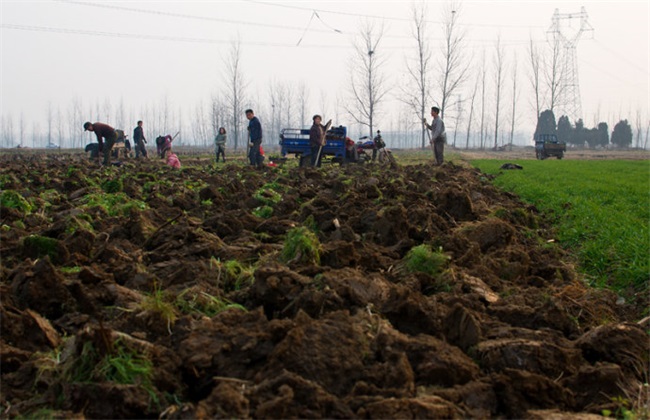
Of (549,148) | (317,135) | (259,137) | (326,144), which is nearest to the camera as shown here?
(259,137)

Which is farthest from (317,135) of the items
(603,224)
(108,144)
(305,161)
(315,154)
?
(603,224)

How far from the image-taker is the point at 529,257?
6.22 meters

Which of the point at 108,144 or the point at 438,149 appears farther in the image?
the point at 438,149

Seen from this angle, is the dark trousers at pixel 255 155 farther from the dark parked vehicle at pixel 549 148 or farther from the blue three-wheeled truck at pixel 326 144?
the dark parked vehicle at pixel 549 148

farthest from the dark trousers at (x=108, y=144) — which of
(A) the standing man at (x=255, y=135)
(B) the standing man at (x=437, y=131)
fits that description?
(B) the standing man at (x=437, y=131)

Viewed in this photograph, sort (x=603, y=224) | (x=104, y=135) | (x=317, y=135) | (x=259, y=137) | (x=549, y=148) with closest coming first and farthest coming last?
(x=603, y=224), (x=104, y=135), (x=259, y=137), (x=317, y=135), (x=549, y=148)

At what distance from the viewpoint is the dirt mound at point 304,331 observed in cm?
296

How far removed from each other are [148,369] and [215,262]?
1.99m

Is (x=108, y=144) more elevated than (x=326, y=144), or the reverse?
(x=326, y=144)

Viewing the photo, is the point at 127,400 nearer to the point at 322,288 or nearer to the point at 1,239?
the point at 322,288

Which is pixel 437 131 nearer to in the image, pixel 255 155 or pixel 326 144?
pixel 326 144

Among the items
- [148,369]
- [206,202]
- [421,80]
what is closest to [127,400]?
[148,369]

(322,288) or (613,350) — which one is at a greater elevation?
(322,288)

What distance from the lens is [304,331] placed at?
3320 millimetres
